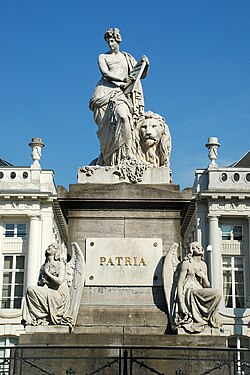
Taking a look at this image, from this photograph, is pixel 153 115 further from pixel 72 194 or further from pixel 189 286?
pixel 189 286

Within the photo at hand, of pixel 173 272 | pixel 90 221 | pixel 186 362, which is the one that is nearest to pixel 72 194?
pixel 90 221

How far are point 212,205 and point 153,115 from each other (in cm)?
2950

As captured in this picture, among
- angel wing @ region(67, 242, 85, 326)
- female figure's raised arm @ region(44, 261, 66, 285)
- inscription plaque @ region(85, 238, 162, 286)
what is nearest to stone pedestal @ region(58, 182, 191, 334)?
inscription plaque @ region(85, 238, 162, 286)

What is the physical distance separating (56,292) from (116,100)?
138 inches

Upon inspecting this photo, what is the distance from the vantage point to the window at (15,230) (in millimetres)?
42375

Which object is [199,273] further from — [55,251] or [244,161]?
[244,161]

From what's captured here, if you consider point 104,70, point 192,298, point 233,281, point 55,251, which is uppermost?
point 104,70

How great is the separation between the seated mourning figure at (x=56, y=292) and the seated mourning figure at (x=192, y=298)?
4.55ft

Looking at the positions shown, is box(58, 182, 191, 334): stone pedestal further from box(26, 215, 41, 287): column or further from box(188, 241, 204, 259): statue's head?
box(26, 215, 41, 287): column

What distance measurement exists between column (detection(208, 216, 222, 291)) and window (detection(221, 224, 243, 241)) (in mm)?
794

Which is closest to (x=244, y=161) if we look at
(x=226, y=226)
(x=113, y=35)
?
(x=226, y=226)

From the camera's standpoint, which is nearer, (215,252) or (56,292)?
(56,292)

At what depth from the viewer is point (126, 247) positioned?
11406mm

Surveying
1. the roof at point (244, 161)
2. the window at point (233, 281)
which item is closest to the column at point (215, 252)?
the window at point (233, 281)
